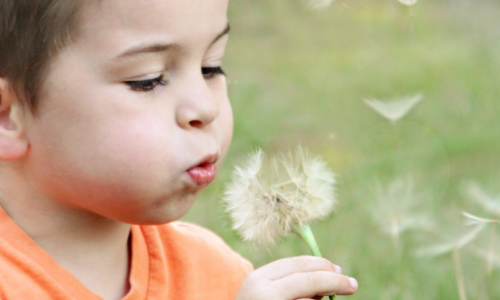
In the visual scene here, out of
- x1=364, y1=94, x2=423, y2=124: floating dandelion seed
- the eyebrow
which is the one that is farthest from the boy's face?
x1=364, y1=94, x2=423, y2=124: floating dandelion seed

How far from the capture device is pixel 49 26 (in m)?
1.29

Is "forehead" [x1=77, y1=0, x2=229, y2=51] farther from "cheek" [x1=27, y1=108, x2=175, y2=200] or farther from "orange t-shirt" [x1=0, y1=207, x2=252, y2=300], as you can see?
"orange t-shirt" [x1=0, y1=207, x2=252, y2=300]

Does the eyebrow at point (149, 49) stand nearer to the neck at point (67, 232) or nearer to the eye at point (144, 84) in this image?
the eye at point (144, 84)

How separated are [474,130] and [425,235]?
125 cm

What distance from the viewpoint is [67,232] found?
4.68ft

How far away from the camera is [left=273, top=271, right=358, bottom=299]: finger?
1.32m

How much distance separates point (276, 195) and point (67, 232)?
40 cm

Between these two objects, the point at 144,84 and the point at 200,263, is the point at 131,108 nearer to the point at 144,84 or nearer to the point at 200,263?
the point at 144,84

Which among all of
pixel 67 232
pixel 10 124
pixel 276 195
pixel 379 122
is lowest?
pixel 379 122

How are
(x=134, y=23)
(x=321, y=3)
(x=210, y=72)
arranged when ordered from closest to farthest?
(x=134, y=23) < (x=210, y=72) < (x=321, y=3)

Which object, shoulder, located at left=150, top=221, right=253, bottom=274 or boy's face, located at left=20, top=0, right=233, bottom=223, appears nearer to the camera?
boy's face, located at left=20, top=0, right=233, bottom=223

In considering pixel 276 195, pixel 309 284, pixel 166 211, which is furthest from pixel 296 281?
pixel 166 211

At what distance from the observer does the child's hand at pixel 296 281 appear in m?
1.32

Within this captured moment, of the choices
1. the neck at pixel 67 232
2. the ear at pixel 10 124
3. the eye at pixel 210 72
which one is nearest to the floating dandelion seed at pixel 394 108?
the eye at pixel 210 72
